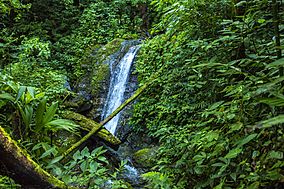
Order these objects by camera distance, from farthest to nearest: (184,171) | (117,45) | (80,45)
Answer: (80,45) → (117,45) → (184,171)

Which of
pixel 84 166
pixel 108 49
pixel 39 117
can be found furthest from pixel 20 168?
pixel 108 49

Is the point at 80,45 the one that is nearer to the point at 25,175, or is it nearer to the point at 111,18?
the point at 111,18

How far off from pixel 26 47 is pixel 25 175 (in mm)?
4954

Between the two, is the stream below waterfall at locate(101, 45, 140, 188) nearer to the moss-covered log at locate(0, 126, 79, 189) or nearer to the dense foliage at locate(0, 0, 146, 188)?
the dense foliage at locate(0, 0, 146, 188)

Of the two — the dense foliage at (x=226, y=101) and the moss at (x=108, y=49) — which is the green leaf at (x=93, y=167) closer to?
the dense foliage at (x=226, y=101)

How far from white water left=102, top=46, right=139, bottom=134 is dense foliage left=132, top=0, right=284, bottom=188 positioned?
4.29m

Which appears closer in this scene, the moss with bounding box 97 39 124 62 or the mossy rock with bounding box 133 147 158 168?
the mossy rock with bounding box 133 147 158 168

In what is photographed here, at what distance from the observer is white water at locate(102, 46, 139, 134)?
8499 mm

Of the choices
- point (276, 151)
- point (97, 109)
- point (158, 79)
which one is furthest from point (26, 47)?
point (276, 151)

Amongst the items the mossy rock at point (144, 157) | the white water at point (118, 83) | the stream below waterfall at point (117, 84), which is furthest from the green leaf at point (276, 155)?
the white water at point (118, 83)

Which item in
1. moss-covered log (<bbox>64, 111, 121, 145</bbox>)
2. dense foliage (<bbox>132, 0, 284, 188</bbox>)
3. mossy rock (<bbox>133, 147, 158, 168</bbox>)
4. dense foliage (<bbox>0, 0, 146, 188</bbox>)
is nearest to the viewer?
dense foliage (<bbox>132, 0, 284, 188</bbox>)

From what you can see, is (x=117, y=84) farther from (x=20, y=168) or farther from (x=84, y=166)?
(x=20, y=168)

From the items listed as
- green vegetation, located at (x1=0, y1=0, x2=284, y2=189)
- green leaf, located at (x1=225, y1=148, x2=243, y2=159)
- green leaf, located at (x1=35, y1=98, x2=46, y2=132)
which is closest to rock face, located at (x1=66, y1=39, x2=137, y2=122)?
green vegetation, located at (x1=0, y1=0, x2=284, y2=189)

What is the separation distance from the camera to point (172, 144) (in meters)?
2.64
